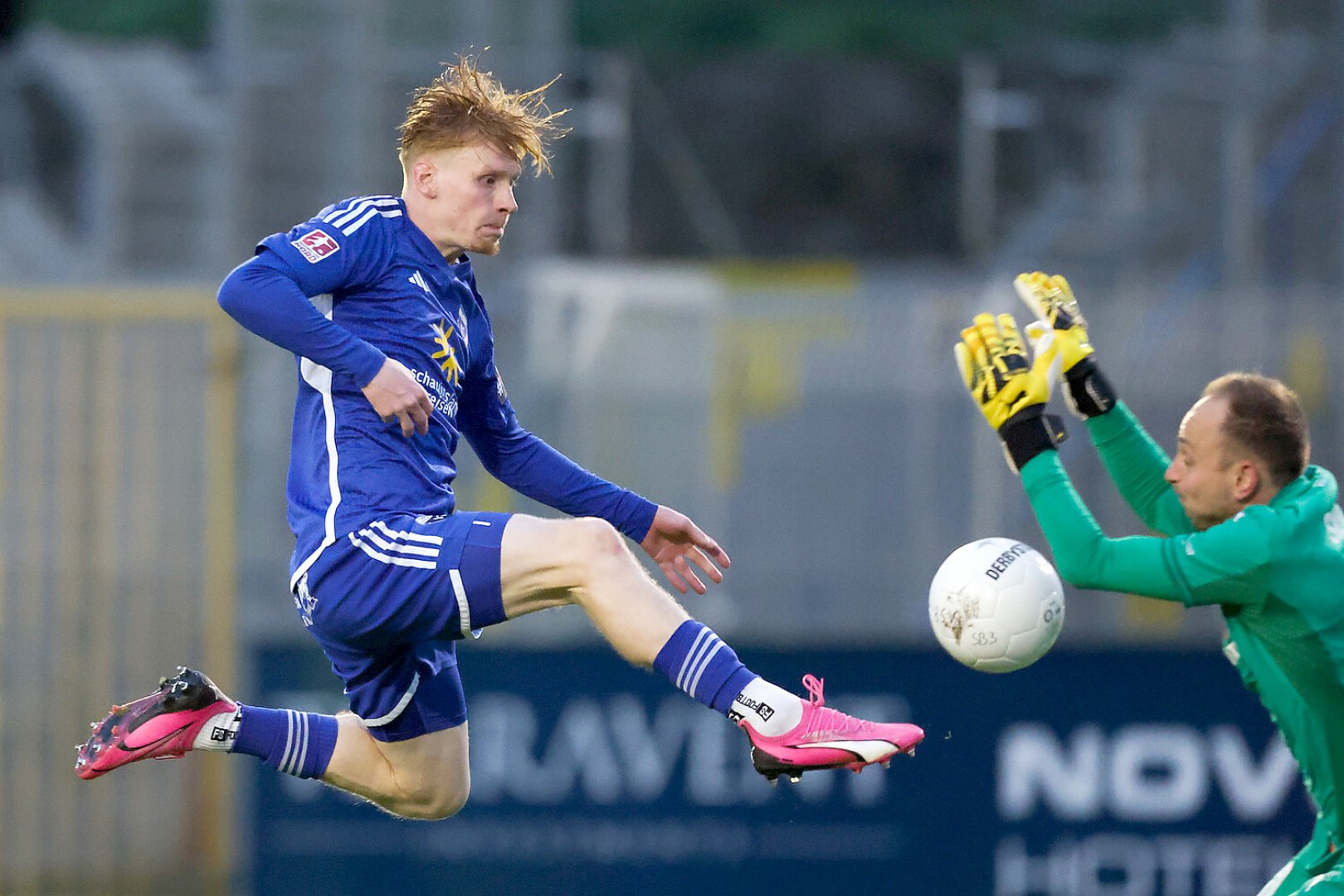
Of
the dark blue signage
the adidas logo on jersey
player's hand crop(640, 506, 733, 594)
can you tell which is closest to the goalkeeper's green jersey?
player's hand crop(640, 506, 733, 594)

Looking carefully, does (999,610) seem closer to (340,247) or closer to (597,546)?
(597,546)

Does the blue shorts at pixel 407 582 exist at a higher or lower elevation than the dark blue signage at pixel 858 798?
higher

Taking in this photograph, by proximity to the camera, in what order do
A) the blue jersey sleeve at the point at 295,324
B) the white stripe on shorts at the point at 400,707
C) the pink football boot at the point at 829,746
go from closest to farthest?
the pink football boot at the point at 829,746
the blue jersey sleeve at the point at 295,324
the white stripe on shorts at the point at 400,707

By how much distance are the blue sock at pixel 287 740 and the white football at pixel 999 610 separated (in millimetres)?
1744

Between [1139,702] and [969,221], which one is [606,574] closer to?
[1139,702]

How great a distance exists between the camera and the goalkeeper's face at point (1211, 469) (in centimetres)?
466

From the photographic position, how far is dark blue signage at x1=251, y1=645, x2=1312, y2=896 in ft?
27.5

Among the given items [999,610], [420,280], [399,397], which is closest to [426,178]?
[420,280]

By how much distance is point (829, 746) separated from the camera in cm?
438

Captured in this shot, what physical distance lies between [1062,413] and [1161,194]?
1537 millimetres

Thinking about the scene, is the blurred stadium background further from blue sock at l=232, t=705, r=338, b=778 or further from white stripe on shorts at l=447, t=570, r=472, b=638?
white stripe on shorts at l=447, t=570, r=472, b=638

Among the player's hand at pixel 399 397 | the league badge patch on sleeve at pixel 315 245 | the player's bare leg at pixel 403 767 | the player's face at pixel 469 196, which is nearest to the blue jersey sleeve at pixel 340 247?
the league badge patch on sleeve at pixel 315 245

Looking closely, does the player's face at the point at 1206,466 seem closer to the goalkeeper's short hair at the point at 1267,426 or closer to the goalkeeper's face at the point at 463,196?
the goalkeeper's short hair at the point at 1267,426

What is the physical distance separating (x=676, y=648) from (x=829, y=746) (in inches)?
16.7
